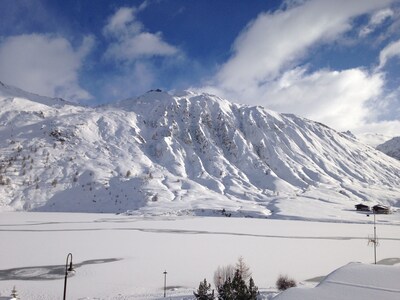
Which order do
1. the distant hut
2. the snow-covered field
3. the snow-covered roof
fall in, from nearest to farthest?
the snow-covered roof < the snow-covered field < the distant hut

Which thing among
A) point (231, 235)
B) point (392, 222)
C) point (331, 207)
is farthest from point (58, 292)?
point (331, 207)

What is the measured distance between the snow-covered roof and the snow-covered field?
67.3 ft

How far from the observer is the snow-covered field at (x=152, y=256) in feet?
122

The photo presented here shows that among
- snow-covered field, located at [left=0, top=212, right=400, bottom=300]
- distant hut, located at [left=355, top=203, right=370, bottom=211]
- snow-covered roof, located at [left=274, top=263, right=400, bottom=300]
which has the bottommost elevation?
snow-covered field, located at [left=0, top=212, right=400, bottom=300]

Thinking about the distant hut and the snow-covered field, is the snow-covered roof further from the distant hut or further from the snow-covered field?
the distant hut

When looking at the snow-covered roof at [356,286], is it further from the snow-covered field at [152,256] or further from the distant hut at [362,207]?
the distant hut at [362,207]

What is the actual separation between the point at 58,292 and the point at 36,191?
400 ft

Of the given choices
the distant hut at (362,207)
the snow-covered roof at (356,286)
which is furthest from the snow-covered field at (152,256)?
the distant hut at (362,207)

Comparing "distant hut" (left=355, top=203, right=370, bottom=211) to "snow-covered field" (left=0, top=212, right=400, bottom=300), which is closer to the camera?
"snow-covered field" (left=0, top=212, right=400, bottom=300)

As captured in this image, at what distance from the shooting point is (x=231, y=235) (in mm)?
75688

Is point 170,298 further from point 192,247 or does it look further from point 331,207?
point 331,207

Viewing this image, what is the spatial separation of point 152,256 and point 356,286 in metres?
40.5

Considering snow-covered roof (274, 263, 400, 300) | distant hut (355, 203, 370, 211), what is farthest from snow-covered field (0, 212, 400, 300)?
distant hut (355, 203, 370, 211)

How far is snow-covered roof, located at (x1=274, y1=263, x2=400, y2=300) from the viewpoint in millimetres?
14016
